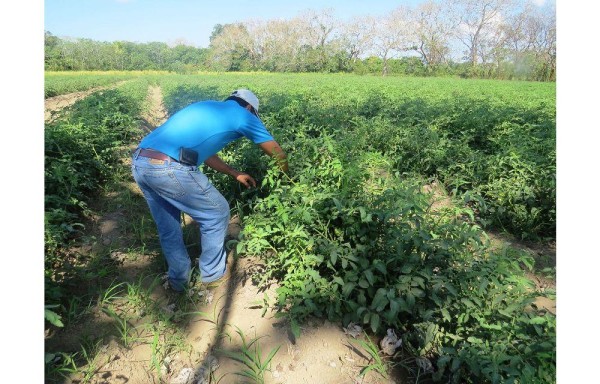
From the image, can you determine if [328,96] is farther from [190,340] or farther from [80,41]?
[80,41]

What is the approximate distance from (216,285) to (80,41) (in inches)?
3436

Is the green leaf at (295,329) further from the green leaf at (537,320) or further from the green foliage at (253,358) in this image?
the green leaf at (537,320)

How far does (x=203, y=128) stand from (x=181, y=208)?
0.61 meters

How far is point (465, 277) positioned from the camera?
204cm

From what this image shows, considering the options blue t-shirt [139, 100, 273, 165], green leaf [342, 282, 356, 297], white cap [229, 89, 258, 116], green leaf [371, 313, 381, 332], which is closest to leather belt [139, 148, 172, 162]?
blue t-shirt [139, 100, 273, 165]

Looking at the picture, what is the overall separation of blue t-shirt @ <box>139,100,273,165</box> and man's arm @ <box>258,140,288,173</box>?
118mm

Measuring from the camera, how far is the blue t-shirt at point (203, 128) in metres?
2.40

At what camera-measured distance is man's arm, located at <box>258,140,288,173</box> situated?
8.61 feet

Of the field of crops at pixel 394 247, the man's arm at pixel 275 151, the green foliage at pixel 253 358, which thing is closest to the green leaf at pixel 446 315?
the field of crops at pixel 394 247

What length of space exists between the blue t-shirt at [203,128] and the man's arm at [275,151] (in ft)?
0.39

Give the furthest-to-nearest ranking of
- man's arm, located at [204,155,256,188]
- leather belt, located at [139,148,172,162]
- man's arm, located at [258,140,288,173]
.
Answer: man's arm, located at [204,155,256,188] < man's arm, located at [258,140,288,173] < leather belt, located at [139,148,172,162]

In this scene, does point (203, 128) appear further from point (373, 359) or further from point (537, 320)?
point (537, 320)

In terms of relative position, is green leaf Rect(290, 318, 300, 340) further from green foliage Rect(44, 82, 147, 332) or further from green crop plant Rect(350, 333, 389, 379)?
green foliage Rect(44, 82, 147, 332)

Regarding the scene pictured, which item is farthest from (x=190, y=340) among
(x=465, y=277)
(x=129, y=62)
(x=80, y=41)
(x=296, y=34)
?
(x=80, y=41)
